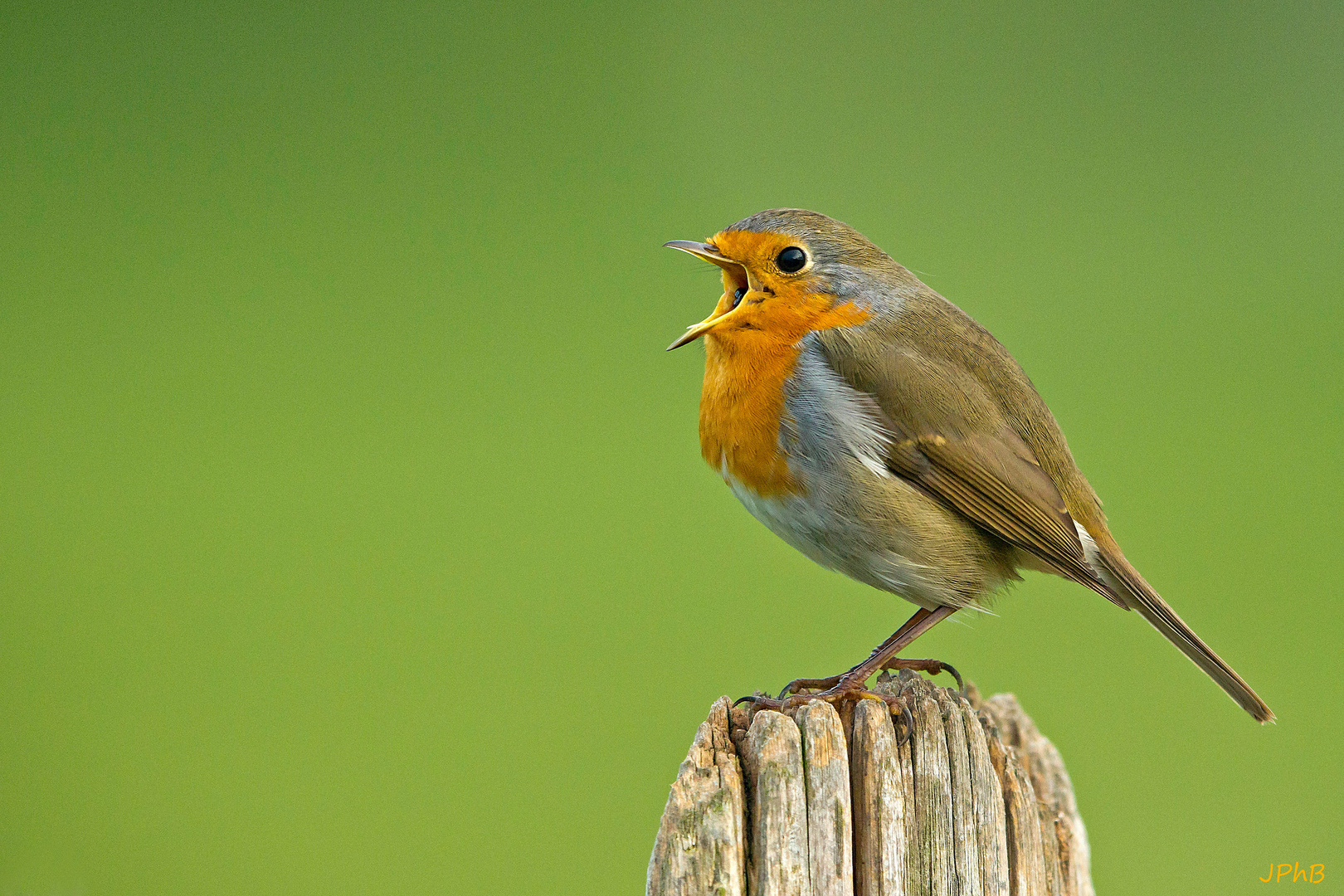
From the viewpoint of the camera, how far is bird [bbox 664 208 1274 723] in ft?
10.7

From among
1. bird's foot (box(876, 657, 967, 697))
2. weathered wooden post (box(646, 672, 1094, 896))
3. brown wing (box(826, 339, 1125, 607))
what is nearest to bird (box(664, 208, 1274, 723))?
brown wing (box(826, 339, 1125, 607))

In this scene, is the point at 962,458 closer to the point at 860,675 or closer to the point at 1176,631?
the point at 860,675

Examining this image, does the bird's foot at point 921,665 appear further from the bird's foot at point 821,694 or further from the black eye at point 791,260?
the black eye at point 791,260

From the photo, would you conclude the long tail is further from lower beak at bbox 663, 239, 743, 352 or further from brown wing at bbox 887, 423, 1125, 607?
lower beak at bbox 663, 239, 743, 352

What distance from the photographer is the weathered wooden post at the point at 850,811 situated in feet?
7.54

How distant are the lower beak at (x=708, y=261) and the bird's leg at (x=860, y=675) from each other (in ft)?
3.33

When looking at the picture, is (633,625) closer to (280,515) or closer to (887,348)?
(280,515)

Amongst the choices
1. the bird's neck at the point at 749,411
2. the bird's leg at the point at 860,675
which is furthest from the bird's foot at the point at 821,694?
the bird's neck at the point at 749,411

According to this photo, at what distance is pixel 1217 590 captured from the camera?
6.30 meters

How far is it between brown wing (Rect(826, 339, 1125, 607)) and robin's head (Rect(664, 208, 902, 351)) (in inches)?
8.8

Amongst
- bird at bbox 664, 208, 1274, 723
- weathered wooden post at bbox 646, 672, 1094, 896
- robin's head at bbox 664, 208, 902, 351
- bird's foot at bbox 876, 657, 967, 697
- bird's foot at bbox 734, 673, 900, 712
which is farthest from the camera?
bird's foot at bbox 876, 657, 967, 697

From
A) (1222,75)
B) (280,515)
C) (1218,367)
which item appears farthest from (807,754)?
(1222,75)

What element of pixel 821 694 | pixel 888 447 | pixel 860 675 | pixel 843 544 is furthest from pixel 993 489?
pixel 821 694

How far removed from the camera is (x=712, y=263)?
3.57 meters
